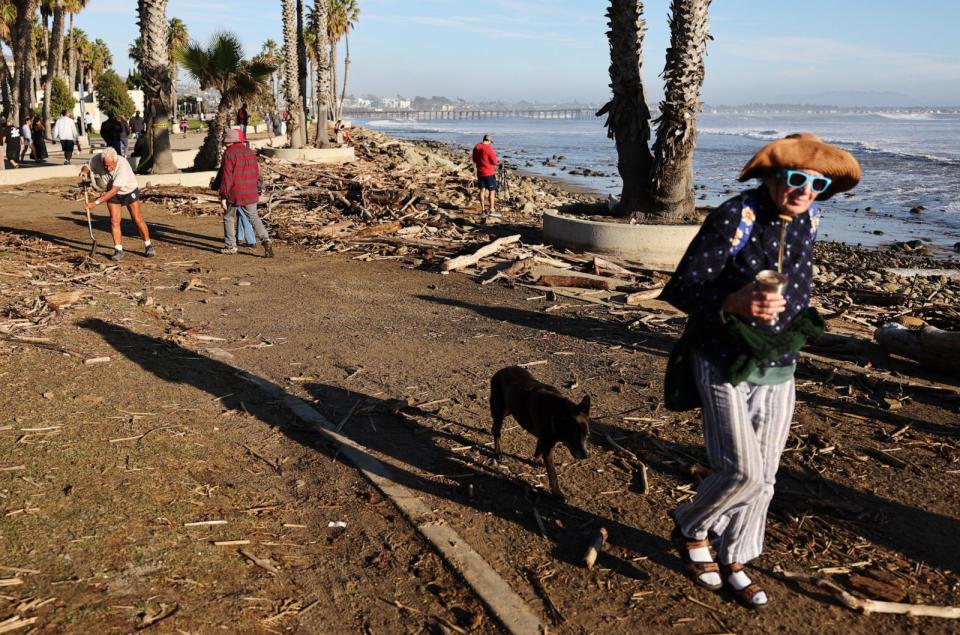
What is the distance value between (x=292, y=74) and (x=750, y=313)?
1171 inches

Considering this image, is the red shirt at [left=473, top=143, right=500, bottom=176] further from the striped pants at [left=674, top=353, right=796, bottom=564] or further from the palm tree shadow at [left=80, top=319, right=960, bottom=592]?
the striped pants at [left=674, top=353, right=796, bottom=564]

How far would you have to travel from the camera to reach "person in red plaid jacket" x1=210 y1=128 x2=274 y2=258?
1202 cm

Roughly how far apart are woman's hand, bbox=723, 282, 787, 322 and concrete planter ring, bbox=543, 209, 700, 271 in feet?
30.3

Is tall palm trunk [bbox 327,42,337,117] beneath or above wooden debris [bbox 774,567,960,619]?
above

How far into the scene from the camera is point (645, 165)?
14.2m

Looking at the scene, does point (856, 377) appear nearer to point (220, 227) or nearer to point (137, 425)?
point (137, 425)

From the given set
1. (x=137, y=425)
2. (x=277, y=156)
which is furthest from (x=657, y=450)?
(x=277, y=156)

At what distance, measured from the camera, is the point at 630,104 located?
14117mm

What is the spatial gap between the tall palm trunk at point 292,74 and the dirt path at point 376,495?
22.1 metres

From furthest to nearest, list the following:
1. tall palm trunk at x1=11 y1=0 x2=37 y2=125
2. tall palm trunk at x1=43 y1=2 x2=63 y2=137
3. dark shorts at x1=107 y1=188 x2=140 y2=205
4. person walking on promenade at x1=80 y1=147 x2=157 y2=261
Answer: tall palm trunk at x1=43 y1=2 x2=63 y2=137 < tall palm trunk at x1=11 y1=0 x2=37 y2=125 < dark shorts at x1=107 y1=188 x2=140 y2=205 < person walking on promenade at x1=80 y1=147 x2=157 y2=261

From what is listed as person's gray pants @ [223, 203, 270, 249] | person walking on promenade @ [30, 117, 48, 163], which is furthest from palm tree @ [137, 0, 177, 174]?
person's gray pants @ [223, 203, 270, 249]

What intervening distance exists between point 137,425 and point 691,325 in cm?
420

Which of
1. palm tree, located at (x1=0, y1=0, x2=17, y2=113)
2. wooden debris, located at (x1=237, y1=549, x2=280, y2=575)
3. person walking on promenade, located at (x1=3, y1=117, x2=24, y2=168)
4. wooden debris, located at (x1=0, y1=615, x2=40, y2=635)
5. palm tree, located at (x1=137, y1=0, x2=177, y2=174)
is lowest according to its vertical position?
wooden debris, located at (x1=237, y1=549, x2=280, y2=575)

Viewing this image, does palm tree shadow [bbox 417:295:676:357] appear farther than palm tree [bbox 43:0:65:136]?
No
